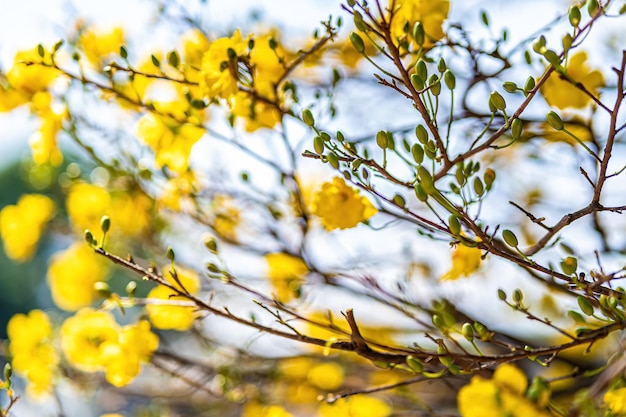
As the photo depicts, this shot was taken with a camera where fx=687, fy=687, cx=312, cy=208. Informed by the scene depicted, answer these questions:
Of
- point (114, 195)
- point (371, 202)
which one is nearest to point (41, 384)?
point (114, 195)

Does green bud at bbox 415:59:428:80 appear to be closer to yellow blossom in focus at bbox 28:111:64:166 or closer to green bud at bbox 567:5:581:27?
green bud at bbox 567:5:581:27

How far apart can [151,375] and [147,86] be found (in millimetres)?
502

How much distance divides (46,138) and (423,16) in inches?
16.0

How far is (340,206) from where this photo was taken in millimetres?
533

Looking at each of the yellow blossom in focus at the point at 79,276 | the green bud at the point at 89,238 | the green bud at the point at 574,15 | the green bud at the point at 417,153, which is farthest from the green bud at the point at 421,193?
the yellow blossom in focus at the point at 79,276

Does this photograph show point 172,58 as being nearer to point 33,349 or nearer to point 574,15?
point 574,15

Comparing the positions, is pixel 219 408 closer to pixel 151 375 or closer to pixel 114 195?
pixel 151 375

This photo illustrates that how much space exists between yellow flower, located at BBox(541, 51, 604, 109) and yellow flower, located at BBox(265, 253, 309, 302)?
0.31m

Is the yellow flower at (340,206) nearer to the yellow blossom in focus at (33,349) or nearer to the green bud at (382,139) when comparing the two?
the green bud at (382,139)

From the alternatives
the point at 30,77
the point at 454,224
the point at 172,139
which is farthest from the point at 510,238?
the point at 30,77

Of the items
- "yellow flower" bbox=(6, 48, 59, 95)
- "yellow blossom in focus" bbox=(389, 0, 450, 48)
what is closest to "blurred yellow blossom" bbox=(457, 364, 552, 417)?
"yellow blossom in focus" bbox=(389, 0, 450, 48)

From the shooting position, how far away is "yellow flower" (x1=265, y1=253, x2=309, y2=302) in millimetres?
737

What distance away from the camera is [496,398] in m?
0.39

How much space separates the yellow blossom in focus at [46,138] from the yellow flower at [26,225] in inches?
11.9
